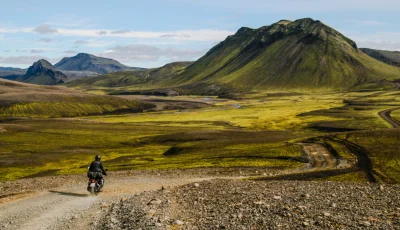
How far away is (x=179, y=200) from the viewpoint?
33.8m

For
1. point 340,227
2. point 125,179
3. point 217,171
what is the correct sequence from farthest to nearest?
point 217,171 → point 125,179 → point 340,227

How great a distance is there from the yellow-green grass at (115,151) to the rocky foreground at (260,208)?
31464 mm

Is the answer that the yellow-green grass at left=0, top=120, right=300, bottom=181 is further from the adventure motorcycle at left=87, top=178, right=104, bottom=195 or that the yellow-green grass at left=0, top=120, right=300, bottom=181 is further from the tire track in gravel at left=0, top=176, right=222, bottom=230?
the adventure motorcycle at left=87, top=178, right=104, bottom=195

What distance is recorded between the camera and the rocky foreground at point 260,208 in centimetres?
2512

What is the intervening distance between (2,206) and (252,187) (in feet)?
76.2

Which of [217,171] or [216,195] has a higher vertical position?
[216,195]

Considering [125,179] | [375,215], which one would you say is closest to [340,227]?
[375,215]

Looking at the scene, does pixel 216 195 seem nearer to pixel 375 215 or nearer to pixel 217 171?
pixel 375 215

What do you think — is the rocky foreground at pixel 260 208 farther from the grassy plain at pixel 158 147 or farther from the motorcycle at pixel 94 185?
the grassy plain at pixel 158 147

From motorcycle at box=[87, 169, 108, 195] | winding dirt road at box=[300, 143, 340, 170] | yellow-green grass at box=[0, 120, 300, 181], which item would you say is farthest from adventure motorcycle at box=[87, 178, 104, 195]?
winding dirt road at box=[300, 143, 340, 170]

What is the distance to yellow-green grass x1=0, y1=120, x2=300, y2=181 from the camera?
251 ft

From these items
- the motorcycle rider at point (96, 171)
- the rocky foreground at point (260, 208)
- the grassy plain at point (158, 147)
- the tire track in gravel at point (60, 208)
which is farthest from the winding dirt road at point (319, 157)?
the motorcycle rider at point (96, 171)

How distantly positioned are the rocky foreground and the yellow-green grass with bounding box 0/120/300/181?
31.5m

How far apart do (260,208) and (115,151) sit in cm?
9127
